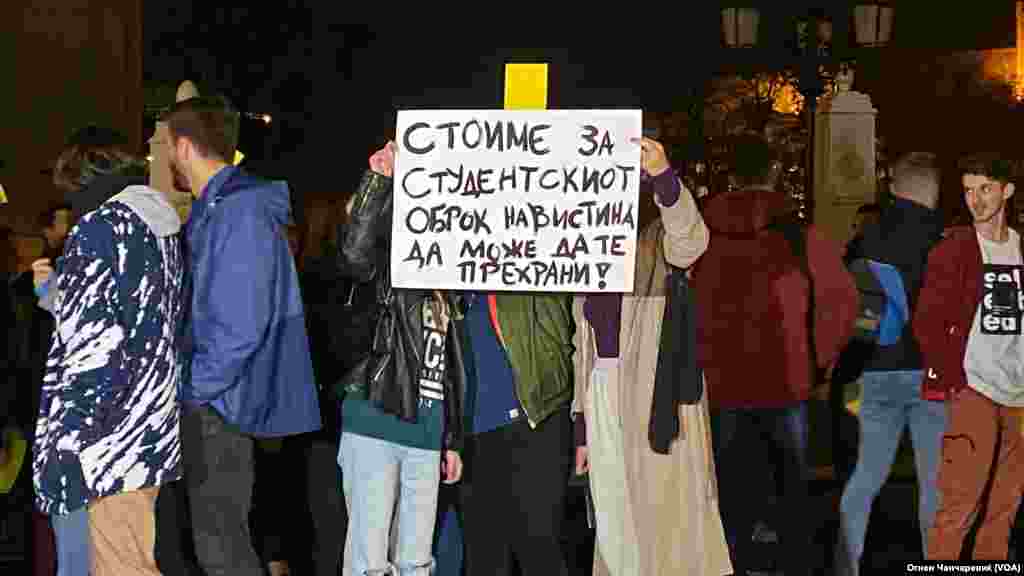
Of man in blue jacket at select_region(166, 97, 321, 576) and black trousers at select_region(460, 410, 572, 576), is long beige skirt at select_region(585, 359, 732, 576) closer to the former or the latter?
black trousers at select_region(460, 410, 572, 576)

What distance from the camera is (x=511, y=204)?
5.52 m

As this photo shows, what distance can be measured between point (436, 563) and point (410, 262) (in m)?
1.24

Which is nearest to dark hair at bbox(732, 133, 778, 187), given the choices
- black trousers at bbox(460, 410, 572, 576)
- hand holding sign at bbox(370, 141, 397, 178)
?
black trousers at bbox(460, 410, 572, 576)

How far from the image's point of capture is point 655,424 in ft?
19.7

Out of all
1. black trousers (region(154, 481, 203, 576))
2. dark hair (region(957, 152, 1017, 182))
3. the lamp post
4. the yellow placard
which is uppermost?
the lamp post

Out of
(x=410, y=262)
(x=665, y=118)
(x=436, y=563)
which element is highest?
(x=665, y=118)

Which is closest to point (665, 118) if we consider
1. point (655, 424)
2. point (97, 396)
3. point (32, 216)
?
point (32, 216)

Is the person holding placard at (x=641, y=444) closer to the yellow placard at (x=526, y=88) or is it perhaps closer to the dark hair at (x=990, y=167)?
the yellow placard at (x=526, y=88)

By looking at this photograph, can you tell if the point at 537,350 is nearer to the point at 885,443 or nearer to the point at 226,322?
the point at 226,322

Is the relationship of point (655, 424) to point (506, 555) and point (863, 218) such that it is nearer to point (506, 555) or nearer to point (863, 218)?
point (506, 555)

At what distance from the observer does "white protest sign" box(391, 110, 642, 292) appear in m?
5.46

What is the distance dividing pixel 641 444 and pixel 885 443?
Answer: 105 centimetres

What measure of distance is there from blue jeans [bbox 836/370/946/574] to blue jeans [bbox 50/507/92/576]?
2.84 m

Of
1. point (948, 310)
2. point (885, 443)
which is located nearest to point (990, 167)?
point (948, 310)
